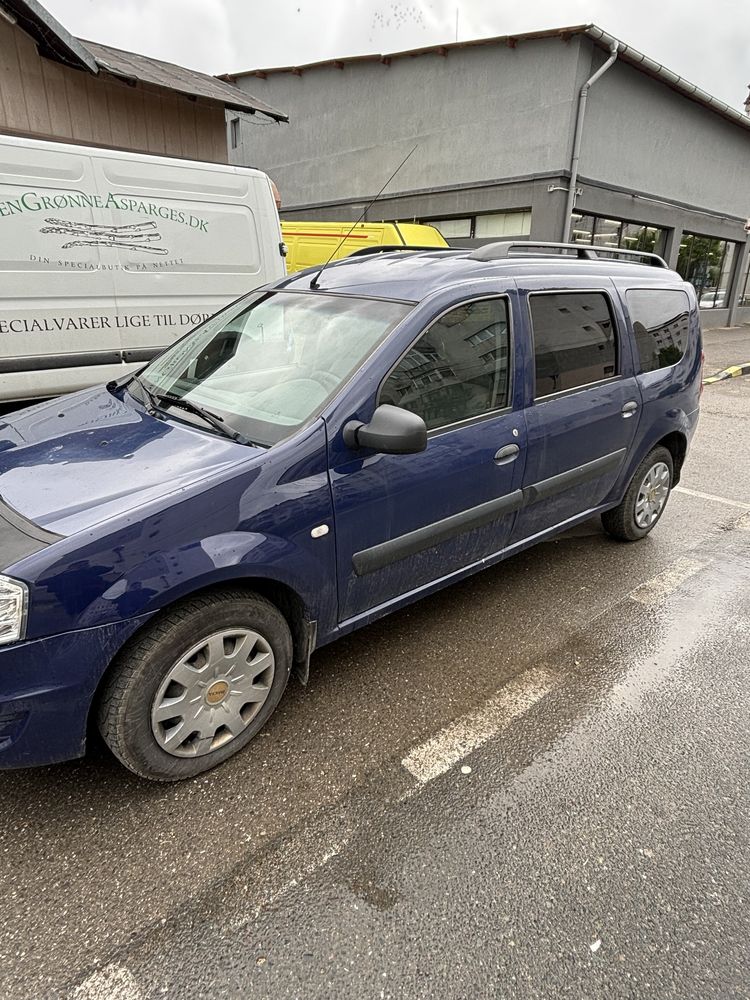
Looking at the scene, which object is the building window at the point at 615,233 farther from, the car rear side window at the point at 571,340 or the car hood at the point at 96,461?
the car hood at the point at 96,461

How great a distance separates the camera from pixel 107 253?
4.66 metres

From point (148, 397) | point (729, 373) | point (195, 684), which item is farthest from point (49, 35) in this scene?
point (729, 373)

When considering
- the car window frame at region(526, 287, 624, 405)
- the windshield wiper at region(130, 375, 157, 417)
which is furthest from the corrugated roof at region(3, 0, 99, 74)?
the car window frame at region(526, 287, 624, 405)

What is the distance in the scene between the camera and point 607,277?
3467 millimetres

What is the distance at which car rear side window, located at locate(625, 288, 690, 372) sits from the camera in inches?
142

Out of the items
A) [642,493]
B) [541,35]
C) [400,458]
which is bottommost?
[642,493]

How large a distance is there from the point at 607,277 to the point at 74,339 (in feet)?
12.3

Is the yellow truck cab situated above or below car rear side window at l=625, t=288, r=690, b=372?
above

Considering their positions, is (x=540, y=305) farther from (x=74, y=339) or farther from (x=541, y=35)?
(x=541, y=35)

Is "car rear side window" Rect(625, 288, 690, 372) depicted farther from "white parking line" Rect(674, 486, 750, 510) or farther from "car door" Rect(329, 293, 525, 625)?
"white parking line" Rect(674, 486, 750, 510)

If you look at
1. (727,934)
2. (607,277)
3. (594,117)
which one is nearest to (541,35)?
(594,117)

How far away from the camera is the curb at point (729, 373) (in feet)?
35.6

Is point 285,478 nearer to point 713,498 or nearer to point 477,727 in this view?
point 477,727

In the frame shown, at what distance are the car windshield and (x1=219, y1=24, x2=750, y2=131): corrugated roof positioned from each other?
1141 centimetres
